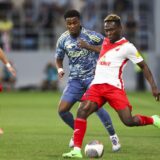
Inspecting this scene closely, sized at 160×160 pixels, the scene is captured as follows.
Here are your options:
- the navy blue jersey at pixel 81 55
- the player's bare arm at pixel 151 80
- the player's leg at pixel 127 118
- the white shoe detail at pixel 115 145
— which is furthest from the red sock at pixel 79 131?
the navy blue jersey at pixel 81 55

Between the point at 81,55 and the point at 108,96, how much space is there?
5.95 feet

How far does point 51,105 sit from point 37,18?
1275 cm

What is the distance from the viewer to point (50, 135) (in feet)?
57.2

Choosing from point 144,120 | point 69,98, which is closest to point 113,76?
point 144,120

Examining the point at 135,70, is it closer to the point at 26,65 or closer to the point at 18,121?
the point at 26,65

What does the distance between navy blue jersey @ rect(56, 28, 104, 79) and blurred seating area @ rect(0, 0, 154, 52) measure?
26.1 meters

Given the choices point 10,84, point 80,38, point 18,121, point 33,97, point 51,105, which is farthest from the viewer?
point 10,84

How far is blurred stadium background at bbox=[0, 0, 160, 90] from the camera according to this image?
41094mm

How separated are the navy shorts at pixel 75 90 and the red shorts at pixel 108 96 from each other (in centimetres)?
164

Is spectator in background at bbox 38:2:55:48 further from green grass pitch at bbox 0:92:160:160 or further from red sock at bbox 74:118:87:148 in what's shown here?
red sock at bbox 74:118:87:148

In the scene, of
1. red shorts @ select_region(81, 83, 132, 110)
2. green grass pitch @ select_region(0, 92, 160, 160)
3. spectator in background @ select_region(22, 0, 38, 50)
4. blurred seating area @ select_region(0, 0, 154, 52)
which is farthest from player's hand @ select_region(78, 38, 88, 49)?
spectator in background @ select_region(22, 0, 38, 50)

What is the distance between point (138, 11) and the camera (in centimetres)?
4231

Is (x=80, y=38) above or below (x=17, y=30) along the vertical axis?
above

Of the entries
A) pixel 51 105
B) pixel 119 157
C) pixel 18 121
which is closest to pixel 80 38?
pixel 119 157
